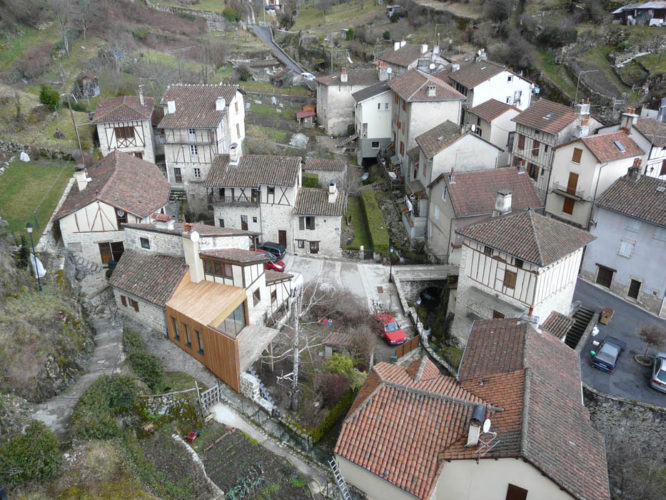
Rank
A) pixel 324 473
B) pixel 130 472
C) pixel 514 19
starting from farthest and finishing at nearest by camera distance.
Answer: pixel 514 19
pixel 324 473
pixel 130 472

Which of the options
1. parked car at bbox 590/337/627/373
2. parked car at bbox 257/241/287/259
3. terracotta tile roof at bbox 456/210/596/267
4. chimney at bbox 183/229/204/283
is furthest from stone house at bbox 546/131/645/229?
chimney at bbox 183/229/204/283

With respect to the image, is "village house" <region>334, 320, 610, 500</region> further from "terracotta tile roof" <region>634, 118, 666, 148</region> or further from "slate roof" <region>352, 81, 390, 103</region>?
"slate roof" <region>352, 81, 390, 103</region>

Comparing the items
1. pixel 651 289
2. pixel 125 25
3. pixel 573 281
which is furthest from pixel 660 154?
pixel 125 25

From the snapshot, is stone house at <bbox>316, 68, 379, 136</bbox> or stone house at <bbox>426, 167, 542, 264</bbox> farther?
stone house at <bbox>316, 68, 379, 136</bbox>

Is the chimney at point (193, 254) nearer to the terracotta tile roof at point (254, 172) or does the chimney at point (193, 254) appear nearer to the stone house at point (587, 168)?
the terracotta tile roof at point (254, 172)

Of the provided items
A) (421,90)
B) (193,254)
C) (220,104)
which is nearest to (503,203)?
(193,254)

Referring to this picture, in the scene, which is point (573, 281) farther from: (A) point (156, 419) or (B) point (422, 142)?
(A) point (156, 419)

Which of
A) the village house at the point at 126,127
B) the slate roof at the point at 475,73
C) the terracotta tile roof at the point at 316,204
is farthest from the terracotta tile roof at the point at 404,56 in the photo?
the village house at the point at 126,127
